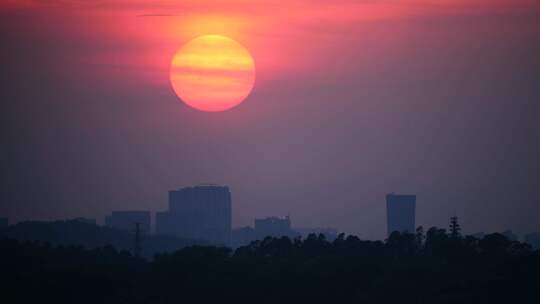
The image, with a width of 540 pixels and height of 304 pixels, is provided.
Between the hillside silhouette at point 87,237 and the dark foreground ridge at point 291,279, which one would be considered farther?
the hillside silhouette at point 87,237

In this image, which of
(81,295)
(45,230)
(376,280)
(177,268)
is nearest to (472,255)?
(376,280)

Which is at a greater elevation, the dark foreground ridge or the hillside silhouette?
the hillside silhouette

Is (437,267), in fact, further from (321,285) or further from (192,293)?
(192,293)

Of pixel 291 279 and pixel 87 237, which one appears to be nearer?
pixel 291 279

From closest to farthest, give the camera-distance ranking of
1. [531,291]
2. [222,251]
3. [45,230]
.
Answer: [531,291], [222,251], [45,230]

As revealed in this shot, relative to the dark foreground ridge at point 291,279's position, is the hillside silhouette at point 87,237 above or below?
above

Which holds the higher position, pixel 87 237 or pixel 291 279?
pixel 87 237

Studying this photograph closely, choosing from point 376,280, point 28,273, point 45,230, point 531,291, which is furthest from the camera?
point 45,230

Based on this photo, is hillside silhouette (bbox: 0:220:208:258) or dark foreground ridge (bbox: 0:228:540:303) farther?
hillside silhouette (bbox: 0:220:208:258)
